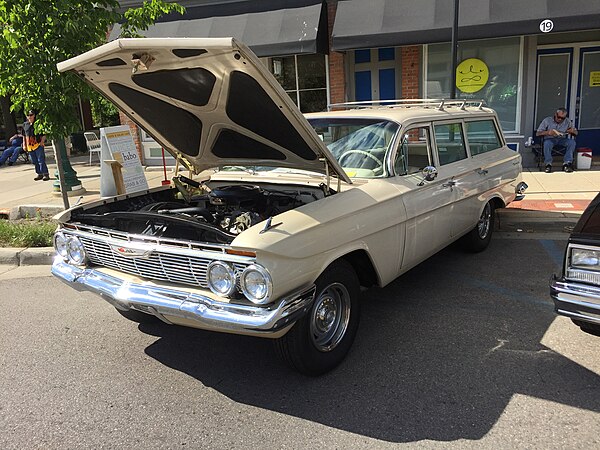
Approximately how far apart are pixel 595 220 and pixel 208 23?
10575 millimetres

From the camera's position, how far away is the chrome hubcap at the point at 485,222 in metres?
5.86

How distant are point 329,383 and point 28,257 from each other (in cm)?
490

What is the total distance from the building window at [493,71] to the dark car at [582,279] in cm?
857

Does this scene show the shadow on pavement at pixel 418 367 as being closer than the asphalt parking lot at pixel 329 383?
No

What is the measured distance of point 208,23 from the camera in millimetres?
11953

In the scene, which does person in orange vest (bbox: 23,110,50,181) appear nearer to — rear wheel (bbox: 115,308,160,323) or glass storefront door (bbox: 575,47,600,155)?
rear wheel (bbox: 115,308,160,323)

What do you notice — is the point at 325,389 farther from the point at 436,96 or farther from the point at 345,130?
the point at 436,96

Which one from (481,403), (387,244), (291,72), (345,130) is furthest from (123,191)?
(291,72)

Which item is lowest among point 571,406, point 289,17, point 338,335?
point 571,406

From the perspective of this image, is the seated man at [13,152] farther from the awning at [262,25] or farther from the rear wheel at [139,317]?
the rear wheel at [139,317]

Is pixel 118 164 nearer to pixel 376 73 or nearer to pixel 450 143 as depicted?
pixel 450 143

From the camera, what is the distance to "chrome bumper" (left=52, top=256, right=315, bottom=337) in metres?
2.89

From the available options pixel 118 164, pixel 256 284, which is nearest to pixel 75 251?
pixel 256 284

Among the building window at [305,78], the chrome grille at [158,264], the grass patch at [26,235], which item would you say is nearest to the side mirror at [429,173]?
the chrome grille at [158,264]
